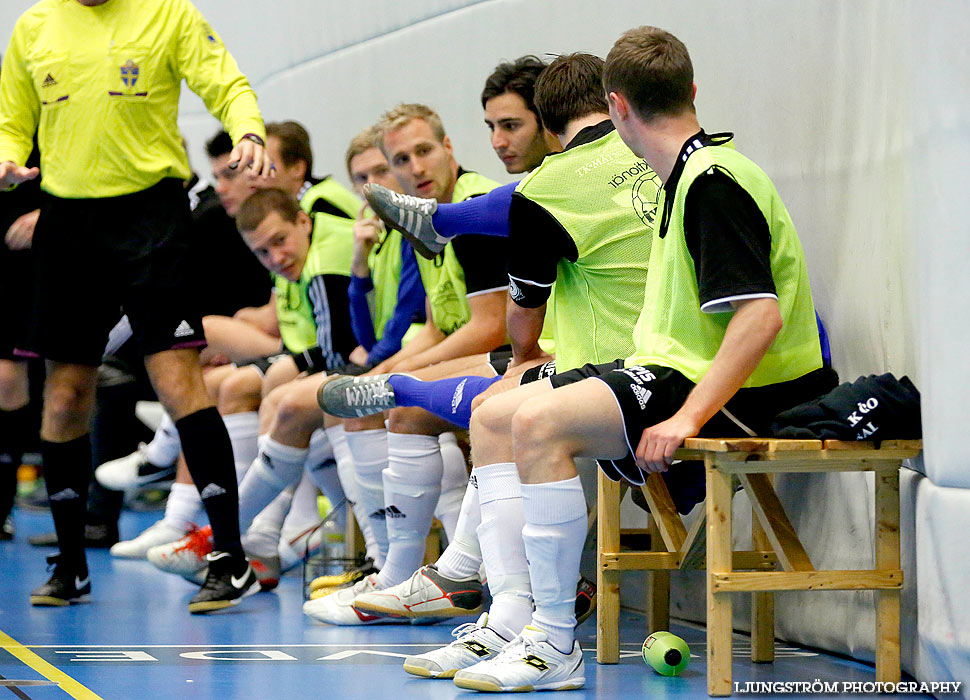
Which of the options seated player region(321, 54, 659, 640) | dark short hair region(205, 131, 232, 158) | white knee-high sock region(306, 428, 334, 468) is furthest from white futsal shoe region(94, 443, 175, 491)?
seated player region(321, 54, 659, 640)

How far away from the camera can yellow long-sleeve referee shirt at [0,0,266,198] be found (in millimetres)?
3770

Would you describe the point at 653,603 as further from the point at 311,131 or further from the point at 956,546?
the point at 311,131

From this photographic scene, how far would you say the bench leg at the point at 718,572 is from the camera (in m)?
2.60

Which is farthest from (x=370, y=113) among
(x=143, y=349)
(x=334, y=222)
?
(x=143, y=349)

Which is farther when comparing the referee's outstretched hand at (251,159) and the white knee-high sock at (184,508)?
the white knee-high sock at (184,508)

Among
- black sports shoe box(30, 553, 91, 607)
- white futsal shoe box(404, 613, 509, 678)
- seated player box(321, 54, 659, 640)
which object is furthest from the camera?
black sports shoe box(30, 553, 91, 607)

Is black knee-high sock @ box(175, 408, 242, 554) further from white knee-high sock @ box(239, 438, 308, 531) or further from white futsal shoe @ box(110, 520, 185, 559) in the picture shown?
white futsal shoe @ box(110, 520, 185, 559)

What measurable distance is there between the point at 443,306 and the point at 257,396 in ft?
4.34

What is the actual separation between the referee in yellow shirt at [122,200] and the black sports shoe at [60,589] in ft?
1.42

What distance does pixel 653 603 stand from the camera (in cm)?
344

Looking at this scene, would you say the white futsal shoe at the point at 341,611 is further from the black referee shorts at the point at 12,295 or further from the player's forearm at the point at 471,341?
the black referee shorts at the point at 12,295

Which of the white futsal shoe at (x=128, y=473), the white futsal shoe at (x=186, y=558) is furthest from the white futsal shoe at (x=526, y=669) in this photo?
the white futsal shoe at (x=128, y=473)

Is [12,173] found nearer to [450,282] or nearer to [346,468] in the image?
[450,282]

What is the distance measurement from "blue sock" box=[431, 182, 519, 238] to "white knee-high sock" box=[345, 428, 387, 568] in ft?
3.84
